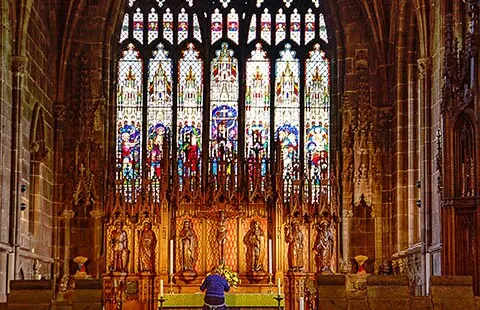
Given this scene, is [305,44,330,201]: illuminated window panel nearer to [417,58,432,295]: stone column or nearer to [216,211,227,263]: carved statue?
[216,211,227,263]: carved statue

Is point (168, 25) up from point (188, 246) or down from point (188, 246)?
up

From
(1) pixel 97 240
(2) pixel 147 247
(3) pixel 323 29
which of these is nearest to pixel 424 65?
(3) pixel 323 29

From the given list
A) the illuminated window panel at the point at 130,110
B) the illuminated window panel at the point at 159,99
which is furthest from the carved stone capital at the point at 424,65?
the illuminated window panel at the point at 130,110

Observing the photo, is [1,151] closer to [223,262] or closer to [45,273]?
[45,273]

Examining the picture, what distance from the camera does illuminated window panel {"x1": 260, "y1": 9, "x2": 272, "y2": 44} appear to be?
36.0m

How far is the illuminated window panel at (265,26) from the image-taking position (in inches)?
1416

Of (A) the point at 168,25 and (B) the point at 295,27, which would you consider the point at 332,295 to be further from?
(A) the point at 168,25

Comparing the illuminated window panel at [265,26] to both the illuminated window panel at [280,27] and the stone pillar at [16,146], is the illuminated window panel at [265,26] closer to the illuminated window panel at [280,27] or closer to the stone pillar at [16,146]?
the illuminated window panel at [280,27]

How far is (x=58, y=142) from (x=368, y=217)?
9627 mm

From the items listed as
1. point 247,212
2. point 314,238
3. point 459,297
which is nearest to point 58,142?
point 247,212

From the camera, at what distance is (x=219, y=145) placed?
1339 inches

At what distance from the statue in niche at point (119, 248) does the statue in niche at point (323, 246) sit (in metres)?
5.59

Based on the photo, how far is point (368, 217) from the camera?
33875 millimetres

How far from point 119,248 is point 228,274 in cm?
374
